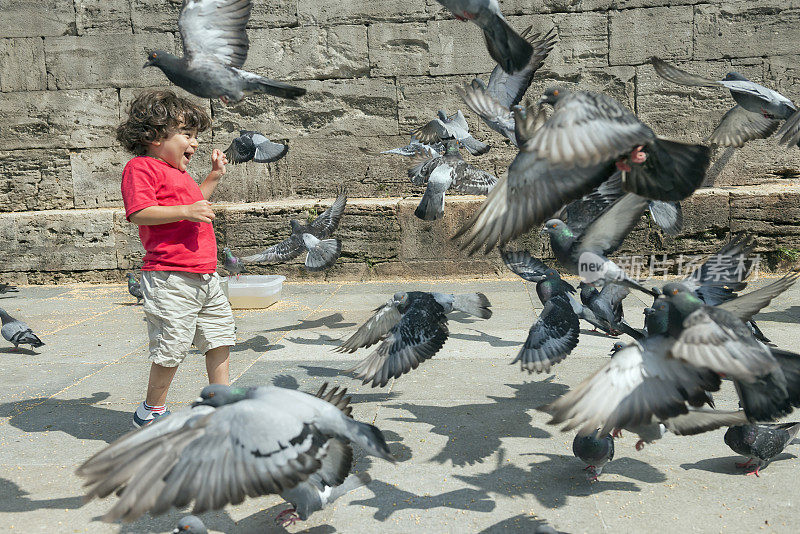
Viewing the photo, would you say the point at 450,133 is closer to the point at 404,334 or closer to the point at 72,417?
the point at 404,334

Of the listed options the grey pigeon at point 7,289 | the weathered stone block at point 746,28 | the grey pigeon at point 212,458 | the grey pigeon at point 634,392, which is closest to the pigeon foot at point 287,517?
→ the grey pigeon at point 212,458

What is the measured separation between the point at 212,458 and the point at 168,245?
162 cm

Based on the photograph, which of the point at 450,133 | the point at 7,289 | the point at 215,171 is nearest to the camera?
the point at 215,171

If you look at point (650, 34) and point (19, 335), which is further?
point (650, 34)

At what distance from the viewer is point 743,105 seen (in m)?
4.67

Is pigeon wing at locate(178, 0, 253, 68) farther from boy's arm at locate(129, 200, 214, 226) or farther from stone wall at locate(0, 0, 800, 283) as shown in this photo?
stone wall at locate(0, 0, 800, 283)

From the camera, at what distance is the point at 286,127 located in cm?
886

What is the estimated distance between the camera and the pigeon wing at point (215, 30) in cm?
339

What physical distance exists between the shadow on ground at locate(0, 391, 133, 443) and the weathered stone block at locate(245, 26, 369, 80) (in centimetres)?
555

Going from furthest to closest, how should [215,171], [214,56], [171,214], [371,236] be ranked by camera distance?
[371,236], [215,171], [214,56], [171,214]

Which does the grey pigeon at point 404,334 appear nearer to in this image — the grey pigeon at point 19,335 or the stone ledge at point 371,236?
the grey pigeon at point 19,335

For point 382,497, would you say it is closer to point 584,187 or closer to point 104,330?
point 584,187

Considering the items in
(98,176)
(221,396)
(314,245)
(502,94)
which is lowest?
(314,245)

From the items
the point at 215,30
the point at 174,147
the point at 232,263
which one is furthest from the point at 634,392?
the point at 232,263
